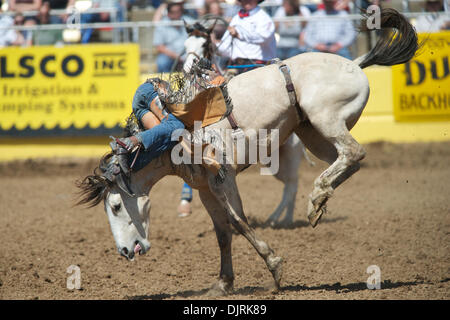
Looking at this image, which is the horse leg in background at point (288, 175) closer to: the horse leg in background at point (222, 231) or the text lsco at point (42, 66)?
the horse leg in background at point (222, 231)

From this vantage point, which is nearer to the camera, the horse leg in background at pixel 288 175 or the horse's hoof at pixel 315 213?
the horse's hoof at pixel 315 213

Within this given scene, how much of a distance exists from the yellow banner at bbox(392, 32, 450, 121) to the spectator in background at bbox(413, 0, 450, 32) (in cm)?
34

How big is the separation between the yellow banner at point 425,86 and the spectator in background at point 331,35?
97 centimetres

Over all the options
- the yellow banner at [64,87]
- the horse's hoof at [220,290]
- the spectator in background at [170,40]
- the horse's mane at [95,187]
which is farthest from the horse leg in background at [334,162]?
the yellow banner at [64,87]

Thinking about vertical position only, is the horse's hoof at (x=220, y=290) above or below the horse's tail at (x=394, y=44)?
below

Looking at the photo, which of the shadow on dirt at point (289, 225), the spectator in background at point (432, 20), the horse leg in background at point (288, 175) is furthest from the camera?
the spectator in background at point (432, 20)

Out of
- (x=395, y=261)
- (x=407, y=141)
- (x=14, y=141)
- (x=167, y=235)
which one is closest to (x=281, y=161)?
(x=167, y=235)

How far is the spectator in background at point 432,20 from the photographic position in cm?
1025

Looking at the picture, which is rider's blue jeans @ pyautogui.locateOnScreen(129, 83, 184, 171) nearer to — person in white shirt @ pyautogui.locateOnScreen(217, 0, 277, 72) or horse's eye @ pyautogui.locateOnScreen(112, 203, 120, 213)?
horse's eye @ pyautogui.locateOnScreen(112, 203, 120, 213)

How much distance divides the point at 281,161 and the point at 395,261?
2.24 metres

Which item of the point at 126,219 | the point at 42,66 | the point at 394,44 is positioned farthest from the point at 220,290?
the point at 42,66

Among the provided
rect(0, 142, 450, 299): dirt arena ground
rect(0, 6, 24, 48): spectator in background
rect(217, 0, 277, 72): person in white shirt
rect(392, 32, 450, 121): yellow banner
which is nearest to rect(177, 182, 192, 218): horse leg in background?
rect(0, 142, 450, 299): dirt arena ground

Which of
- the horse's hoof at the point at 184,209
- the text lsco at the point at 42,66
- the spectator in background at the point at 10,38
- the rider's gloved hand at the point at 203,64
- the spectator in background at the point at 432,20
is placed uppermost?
the spectator in background at the point at 432,20

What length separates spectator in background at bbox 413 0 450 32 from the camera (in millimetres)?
10250
